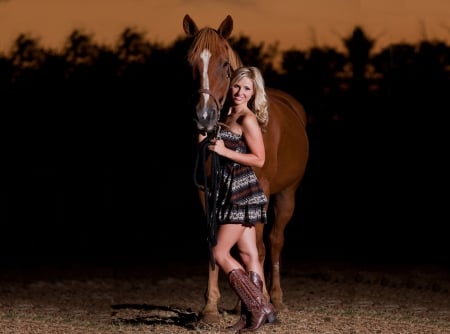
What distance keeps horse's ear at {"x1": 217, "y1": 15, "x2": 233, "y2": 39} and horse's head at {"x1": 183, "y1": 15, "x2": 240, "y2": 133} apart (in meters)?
0.09

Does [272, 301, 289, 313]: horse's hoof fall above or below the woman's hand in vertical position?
below

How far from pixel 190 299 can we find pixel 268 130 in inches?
85.6

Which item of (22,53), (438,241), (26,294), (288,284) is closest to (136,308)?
(26,294)

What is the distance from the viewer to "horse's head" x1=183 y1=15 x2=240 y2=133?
5863mm

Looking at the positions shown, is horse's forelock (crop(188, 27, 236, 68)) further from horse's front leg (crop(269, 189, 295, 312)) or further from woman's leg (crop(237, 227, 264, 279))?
horse's front leg (crop(269, 189, 295, 312))

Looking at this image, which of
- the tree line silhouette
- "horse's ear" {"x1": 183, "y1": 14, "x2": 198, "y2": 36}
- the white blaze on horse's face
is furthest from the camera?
the tree line silhouette

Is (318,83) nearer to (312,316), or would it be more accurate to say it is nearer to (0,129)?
(0,129)

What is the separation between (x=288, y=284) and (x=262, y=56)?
36.3ft

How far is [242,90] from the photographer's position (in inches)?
226

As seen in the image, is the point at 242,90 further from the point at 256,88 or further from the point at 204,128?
the point at 204,128

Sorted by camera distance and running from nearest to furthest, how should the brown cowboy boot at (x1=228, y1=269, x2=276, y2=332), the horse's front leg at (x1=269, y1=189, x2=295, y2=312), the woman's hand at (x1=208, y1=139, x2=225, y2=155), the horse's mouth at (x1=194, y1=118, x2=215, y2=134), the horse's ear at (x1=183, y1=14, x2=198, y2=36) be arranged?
the woman's hand at (x1=208, y1=139, x2=225, y2=155) → the brown cowboy boot at (x1=228, y1=269, x2=276, y2=332) → the horse's mouth at (x1=194, y1=118, x2=215, y2=134) → the horse's ear at (x1=183, y1=14, x2=198, y2=36) → the horse's front leg at (x1=269, y1=189, x2=295, y2=312)

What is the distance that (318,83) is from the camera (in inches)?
808

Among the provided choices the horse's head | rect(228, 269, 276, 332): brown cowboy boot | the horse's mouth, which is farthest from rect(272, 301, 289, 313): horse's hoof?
the horse's mouth

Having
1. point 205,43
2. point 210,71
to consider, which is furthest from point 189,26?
point 210,71
